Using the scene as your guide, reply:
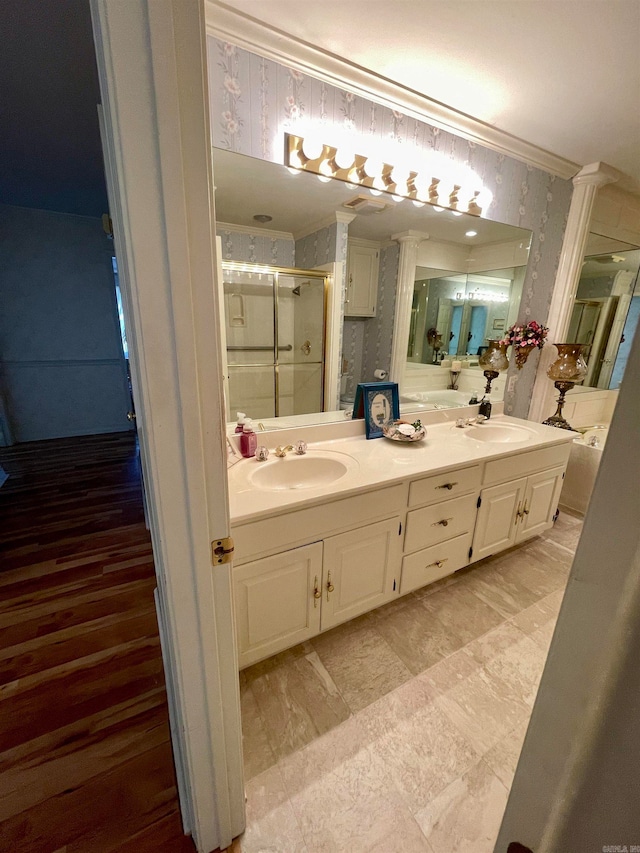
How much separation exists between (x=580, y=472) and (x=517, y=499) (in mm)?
1053

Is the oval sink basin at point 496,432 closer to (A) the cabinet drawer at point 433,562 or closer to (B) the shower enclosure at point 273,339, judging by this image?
(A) the cabinet drawer at point 433,562

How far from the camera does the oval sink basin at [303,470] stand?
4.77 ft

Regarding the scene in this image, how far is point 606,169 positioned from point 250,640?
10.3ft

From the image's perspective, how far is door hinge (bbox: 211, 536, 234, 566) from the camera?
0.67m

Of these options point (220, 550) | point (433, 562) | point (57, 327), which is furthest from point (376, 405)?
point (57, 327)

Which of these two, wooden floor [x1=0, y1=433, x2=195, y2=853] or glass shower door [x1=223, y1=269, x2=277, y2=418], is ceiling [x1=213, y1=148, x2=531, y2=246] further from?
wooden floor [x1=0, y1=433, x2=195, y2=853]

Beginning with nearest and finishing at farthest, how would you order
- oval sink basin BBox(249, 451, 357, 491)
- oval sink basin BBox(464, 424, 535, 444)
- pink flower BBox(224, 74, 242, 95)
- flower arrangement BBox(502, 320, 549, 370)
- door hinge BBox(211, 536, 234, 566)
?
1. door hinge BBox(211, 536, 234, 566)
2. pink flower BBox(224, 74, 242, 95)
3. oval sink basin BBox(249, 451, 357, 491)
4. oval sink basin BBox(464, 424, 535, 444)
5. flower arrangement BBox(502, 320, 549, 370)

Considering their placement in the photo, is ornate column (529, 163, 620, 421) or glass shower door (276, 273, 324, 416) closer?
glass shower door (276, 273, 324, 416)

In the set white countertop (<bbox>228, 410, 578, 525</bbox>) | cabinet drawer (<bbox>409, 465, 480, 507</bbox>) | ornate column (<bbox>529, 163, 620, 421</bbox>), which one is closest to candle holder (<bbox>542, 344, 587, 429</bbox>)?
ornate column (<bbox>529, 163, 620, 421</bbox>)

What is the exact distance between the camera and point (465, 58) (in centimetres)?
126

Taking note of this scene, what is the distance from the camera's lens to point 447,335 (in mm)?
2121

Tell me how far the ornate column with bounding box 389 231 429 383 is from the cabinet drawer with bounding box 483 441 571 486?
711mm

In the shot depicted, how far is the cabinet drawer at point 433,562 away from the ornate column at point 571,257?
138 centimetres

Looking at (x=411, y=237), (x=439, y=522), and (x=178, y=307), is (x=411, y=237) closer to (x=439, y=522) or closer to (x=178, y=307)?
(x=439, y=522)
